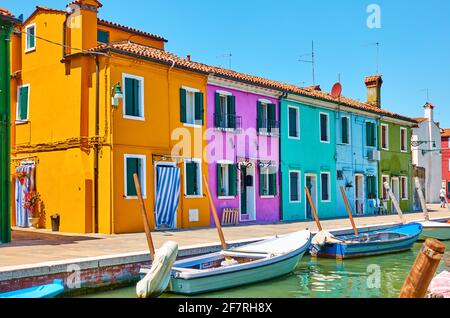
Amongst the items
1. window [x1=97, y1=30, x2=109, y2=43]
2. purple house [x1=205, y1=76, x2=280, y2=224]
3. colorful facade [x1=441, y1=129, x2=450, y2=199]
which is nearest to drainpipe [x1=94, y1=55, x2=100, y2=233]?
purple house [x1=205, y1=76, x2=280, y2=224]

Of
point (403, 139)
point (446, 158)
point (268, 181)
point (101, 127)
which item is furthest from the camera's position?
point (446, 158)

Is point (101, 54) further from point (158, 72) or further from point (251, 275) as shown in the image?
point (251, 275)

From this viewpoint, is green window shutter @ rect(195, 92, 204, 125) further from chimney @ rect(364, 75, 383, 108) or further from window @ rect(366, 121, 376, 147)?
chimney @ rect(364, 75, 383, 108)

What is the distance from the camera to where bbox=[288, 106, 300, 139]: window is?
24.3 meters

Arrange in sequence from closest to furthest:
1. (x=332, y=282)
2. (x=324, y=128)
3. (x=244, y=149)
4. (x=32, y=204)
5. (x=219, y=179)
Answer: (x=332, y=282) < (x=32, y=204) < (x=219, y=179) < (x=244, y=149) < (x=324, y=128)

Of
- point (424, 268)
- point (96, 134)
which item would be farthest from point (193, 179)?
point (424, 268)

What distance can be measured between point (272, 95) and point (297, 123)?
85.6 inches

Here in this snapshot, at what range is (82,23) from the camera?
59.4 ft

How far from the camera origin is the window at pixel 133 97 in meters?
17.2

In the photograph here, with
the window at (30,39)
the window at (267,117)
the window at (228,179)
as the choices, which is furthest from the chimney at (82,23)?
the window at (267,117)

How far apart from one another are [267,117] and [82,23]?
8771 millimetres

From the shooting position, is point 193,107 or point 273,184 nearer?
point 193,107

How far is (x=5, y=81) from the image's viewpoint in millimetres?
14617

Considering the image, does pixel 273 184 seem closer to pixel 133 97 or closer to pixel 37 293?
pixel 133 97
